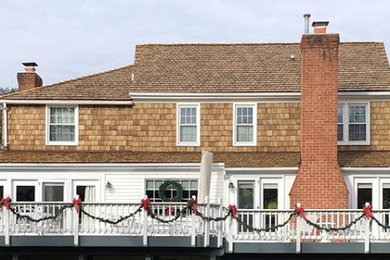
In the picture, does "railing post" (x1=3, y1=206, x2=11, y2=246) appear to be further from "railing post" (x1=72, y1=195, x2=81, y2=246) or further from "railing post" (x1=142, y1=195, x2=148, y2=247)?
"railing post" (x1=142, y1=195, x2=148, y2=247)

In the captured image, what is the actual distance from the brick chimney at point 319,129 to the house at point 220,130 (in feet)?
0.11

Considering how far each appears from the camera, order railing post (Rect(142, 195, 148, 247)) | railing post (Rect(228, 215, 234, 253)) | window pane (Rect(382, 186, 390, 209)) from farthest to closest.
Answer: window pane (Rect(382, 186, 390, 209))
railing post (Rect(228, 215, 234, 253))
railing post (Rect(142, 195, 148, 247))

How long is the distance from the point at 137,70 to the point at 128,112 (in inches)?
85.3

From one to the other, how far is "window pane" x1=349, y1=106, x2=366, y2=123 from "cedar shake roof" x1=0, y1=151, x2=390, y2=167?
1.16 meters

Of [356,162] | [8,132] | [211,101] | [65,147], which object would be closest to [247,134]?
[211,101]

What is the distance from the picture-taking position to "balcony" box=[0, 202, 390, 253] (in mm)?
23438

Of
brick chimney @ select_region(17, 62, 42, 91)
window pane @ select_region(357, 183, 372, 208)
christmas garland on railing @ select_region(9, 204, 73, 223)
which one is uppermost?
brick chimney @ select_region(17, 62, 42, 91)

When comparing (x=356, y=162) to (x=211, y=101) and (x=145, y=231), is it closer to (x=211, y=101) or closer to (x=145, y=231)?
(x=211, y=101)

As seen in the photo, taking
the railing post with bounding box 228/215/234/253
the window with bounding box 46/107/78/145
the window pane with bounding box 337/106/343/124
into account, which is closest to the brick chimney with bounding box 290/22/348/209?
the window pane with bounding box 337/106/343/124

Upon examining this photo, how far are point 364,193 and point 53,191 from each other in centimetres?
1045

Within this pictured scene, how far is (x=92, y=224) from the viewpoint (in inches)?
982

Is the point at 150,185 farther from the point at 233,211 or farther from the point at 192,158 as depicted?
the point at 233,211

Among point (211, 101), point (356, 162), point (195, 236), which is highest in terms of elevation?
point (211, 101)

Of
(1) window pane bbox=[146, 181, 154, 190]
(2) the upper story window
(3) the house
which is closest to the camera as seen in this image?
(3) the house
